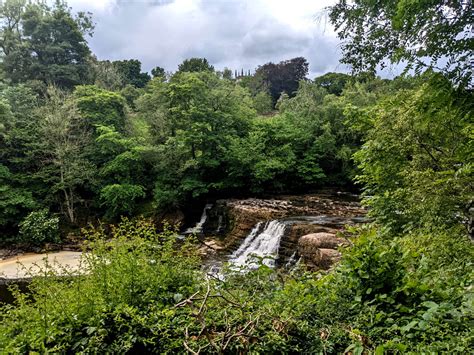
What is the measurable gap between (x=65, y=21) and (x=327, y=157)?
63.4ft

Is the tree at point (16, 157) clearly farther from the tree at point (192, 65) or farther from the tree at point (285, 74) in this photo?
the tree at point (285, 74)

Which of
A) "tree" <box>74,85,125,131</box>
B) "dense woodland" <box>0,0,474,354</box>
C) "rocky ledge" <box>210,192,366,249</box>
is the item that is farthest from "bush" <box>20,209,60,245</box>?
"rocky ledge" <box>210,192,366,249</box>

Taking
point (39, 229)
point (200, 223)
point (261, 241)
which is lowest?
point (200, 223)

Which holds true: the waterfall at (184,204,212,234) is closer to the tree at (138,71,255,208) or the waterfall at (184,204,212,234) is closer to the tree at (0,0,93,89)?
the tree at (138,71,255,208)

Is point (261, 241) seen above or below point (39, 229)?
below

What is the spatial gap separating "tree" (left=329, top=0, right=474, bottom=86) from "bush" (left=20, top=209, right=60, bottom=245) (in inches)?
487

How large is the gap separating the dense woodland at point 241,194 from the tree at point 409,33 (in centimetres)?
2

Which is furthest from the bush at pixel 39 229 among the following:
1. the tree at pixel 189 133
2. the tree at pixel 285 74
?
the tree at pixel 285 74

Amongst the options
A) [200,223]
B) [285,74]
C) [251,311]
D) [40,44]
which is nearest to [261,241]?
[200,223]

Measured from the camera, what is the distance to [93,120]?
596 inches

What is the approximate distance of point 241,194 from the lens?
15.3 metres

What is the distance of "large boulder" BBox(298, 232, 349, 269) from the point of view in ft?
24.0

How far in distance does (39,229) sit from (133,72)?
79.6ft

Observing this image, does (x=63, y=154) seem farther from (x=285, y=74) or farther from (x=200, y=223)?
(x=285, y=74)
